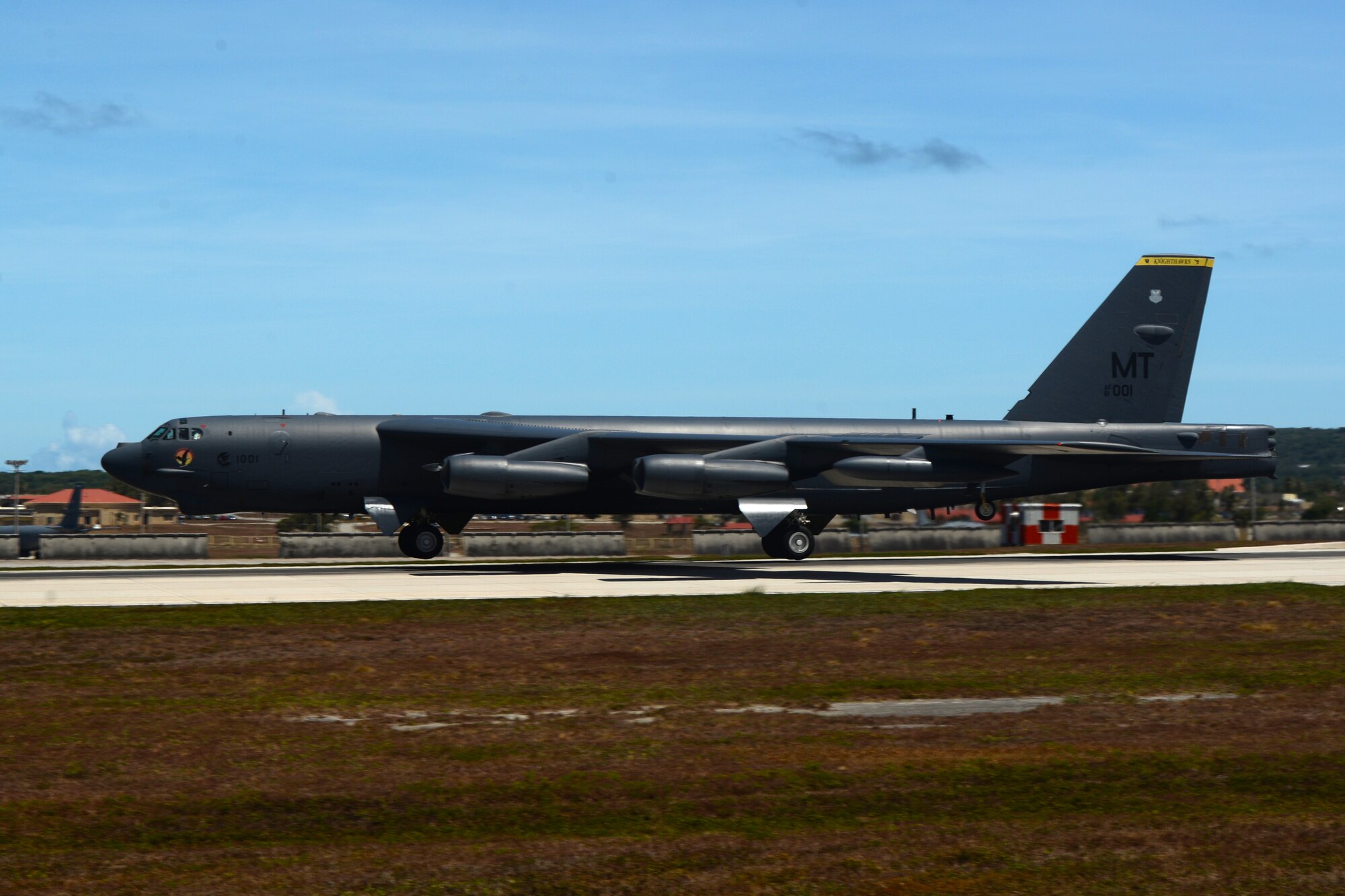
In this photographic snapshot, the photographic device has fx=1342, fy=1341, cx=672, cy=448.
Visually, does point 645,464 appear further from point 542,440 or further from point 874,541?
point 874,541

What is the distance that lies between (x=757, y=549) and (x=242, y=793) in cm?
4302

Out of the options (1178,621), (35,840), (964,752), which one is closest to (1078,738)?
(964,752)

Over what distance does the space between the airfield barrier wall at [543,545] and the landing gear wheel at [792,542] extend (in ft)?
50.8

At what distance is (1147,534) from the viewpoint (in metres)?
58.1

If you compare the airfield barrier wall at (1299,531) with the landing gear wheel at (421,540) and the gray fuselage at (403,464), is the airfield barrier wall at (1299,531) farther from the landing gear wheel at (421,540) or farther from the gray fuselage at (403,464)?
the landing gear wheel at (421,540)

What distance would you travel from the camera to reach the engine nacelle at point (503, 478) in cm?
3195

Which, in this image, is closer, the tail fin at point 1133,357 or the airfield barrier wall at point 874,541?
the tail fin at point 1133,357

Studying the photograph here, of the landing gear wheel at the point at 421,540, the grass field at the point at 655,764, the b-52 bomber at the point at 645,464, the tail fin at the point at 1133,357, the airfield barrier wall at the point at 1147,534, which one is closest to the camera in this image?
the grass field at the point at 655,764

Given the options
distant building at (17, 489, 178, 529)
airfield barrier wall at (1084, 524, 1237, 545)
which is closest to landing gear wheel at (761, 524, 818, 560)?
airfield barrier wall at (1084, 524, 1237, 545)

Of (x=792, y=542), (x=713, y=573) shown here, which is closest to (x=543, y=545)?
(x=792, y=542)

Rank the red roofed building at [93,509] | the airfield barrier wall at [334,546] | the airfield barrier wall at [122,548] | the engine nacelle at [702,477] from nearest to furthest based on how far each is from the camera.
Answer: the engine nacelle at [702,477] → the airfield barrier wall at [122,548] → the airfield barrier wall at [334,546] → the red roofed building at [93,509]

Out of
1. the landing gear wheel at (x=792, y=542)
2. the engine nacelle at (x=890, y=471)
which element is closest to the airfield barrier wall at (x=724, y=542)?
the landing gear wheel at (x=792, y=542)

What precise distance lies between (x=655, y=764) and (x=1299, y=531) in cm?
6010

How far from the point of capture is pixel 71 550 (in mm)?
50812
